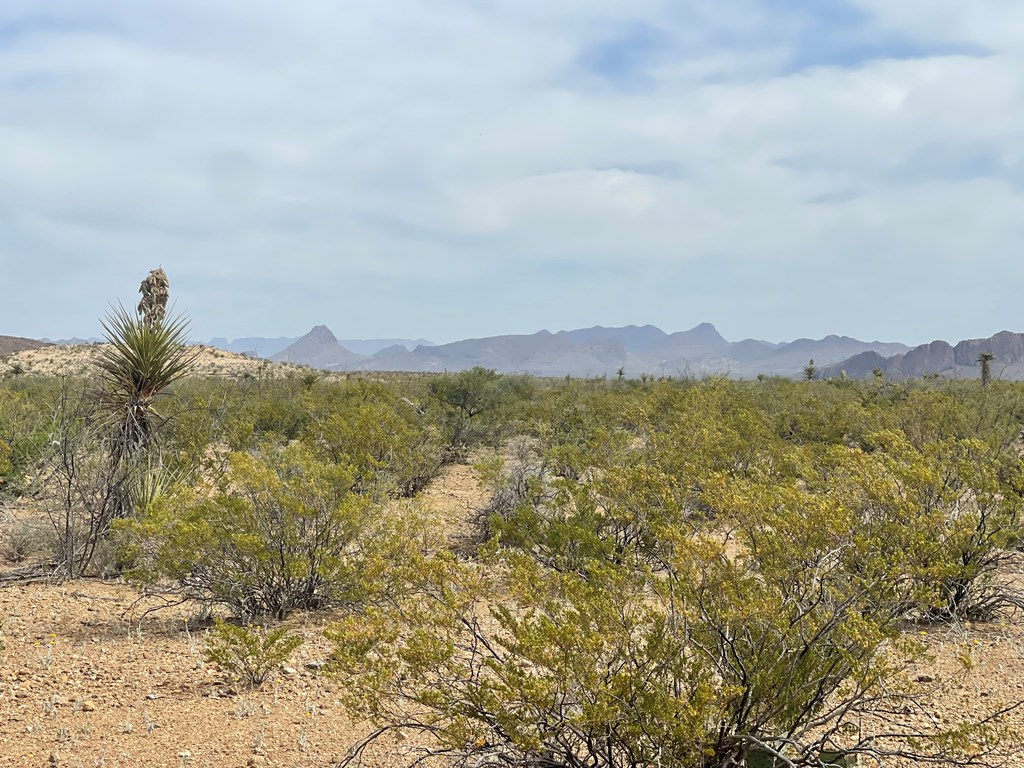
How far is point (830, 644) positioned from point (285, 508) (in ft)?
16.4

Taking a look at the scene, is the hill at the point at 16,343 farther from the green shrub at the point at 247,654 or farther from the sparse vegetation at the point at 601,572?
the green shrub at the point at 247,654

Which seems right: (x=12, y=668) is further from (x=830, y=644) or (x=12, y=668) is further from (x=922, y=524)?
(x=922, y=524)

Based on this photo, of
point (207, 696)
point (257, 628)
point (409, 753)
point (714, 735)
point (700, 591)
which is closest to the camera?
point (714, 735)

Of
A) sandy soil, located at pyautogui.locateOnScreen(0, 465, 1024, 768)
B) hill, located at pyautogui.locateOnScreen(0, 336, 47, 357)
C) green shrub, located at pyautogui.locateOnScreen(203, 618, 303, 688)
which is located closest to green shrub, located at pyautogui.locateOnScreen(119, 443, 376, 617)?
sandy soil, located at pyautogui.locateOnScreen(0, 465, 1024, 768)

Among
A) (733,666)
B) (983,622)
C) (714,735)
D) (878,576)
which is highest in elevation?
(878,576)

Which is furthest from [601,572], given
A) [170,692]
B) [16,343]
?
[16,343]

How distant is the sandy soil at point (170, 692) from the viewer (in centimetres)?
448

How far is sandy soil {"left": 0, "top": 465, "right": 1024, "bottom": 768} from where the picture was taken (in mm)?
4484

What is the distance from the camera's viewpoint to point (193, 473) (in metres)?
10.5

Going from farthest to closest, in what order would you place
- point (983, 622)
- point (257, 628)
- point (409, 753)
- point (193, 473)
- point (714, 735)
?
point (193, 473)
point (983, 622)
point (257, 628)
point (409, 753)
point (714, 735)

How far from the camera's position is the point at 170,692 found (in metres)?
5.38

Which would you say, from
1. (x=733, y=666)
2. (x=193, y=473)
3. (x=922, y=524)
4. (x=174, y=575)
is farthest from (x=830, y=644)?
(x=193, y=473)

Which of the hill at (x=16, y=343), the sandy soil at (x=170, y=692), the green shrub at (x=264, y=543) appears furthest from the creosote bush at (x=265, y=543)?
the hill at (x=16, y=343)

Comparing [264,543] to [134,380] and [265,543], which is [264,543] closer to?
[265,543]
